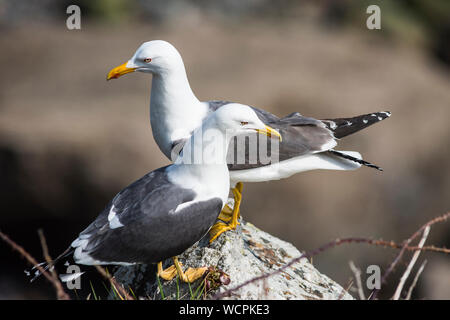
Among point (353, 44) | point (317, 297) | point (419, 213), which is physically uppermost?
point (353, 44)

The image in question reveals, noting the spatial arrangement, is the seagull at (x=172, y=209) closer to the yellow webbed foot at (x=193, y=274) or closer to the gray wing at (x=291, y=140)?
the yellow webbed foot at (x=193, y=274)

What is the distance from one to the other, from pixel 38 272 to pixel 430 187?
8.68 meters

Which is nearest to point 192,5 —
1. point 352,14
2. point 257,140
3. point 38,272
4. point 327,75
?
point 352,14

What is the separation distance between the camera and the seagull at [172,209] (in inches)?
143

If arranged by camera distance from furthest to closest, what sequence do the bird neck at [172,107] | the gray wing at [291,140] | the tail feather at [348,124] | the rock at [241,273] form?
the tail feather at [348,124] < the gray wing at [291,140] < the bird neck at [172,107] < the rock at [241,273]

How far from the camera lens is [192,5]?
1639cm

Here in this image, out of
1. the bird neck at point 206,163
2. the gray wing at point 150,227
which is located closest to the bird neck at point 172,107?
the bird neck at point 206,163

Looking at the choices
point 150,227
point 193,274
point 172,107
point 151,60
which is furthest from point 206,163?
point 151,60

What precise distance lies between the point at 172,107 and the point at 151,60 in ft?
1.24

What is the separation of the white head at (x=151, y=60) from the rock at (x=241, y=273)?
1.27 meters

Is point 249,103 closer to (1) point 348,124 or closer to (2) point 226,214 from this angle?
(1) point 348,124

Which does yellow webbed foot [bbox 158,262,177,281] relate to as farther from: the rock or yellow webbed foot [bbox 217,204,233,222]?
yellow webbed foot [bbox 217,204,233,222]

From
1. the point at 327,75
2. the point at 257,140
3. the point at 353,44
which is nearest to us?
the point at 257,140

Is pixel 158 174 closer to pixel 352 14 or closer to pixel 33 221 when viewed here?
pixel 33 221
